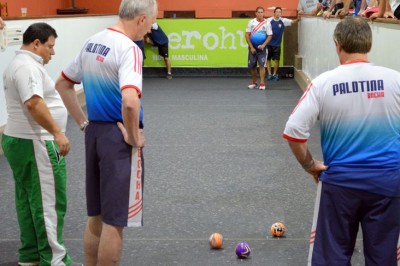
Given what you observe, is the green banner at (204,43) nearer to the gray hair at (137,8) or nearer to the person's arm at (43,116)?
the person's arm at (43,116)

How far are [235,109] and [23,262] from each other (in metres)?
7.26

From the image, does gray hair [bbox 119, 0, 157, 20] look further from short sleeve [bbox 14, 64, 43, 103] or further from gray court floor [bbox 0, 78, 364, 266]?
gray court floor [bbox 0, 78, 364, 266]

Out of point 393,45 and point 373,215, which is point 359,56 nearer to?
point 373,215

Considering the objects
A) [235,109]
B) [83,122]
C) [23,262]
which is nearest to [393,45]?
[83,122]

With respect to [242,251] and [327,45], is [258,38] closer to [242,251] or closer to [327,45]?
[327,45]

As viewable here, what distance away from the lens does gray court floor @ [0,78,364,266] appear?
4551 millimetres

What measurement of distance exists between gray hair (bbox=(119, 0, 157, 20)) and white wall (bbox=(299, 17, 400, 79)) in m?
2.64

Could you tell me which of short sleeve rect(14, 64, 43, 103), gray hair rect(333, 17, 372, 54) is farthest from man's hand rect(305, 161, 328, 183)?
short sleeve rect(14, 64, 43, 103)

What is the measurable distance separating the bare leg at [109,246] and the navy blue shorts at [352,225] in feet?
3.41

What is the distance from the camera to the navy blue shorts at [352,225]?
9.93 ft

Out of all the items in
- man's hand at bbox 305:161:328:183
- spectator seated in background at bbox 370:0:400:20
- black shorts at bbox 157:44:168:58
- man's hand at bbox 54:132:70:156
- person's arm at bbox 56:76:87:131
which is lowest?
black shorts at bbox 157:44:168:58

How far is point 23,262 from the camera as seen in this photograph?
418 cm

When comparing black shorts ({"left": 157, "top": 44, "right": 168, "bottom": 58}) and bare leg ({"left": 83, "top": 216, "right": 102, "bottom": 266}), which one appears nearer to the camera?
bare leg ({"left": 83, "top": 216, "right": 102, "bottom": 266})

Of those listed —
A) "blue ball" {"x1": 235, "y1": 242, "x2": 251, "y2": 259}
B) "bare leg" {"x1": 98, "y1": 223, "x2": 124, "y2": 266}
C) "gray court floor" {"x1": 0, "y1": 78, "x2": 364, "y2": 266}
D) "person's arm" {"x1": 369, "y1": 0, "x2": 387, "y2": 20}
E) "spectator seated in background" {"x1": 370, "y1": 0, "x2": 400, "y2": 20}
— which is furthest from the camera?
"person's arm" {"x1": 369, "y1": 0, "x2": 387, "y2": 20}
